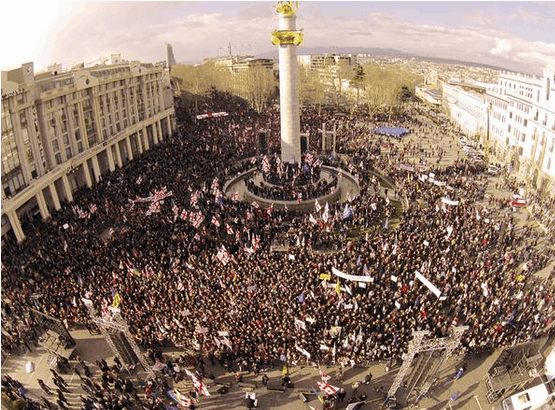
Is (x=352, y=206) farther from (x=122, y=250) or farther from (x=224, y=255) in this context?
(x=122, y=250)

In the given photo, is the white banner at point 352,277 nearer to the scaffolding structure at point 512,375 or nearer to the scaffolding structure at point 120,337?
the scaffolding structure at point 512,375

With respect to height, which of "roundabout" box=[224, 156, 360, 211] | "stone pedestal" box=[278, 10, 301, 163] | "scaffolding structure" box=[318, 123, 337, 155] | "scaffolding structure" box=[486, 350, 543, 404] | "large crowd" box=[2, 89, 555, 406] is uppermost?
"stone pedestal" box=[278, 10, 301, 163]

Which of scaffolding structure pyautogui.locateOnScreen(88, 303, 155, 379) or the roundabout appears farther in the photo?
the roundabout

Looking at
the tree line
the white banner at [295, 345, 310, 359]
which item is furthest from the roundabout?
the tree line

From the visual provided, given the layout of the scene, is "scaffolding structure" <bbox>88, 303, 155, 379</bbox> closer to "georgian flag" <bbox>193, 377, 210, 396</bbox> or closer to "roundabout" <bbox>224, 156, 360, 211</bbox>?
"georgian flag" <bbox>193, 377, 210, 396</bbox>

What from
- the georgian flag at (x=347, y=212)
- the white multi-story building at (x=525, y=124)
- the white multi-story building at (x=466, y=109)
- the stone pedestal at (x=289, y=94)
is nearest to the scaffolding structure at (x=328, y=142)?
the stone pedestal at (x=289, y=94)

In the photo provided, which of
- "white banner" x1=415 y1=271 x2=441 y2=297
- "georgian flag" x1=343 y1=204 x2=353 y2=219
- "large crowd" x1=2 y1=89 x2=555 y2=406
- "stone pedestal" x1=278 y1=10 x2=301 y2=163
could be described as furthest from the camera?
"stone pedestal" x1=278 y1=10 x2=301 y2=163

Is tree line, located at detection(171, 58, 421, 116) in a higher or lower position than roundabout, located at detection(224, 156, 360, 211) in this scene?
higher

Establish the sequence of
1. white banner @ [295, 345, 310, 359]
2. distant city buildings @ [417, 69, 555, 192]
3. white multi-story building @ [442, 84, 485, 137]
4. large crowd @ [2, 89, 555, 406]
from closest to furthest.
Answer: white banner @ [295, 345, 310, 359]
large crowd @ [2, 89, 555, 406]
distant city buildings @ [417, 69, 555, 192]
white multi-story building @ [442, 84, 485, 137]

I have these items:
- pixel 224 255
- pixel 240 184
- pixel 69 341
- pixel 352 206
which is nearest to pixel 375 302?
pixel 224 255
